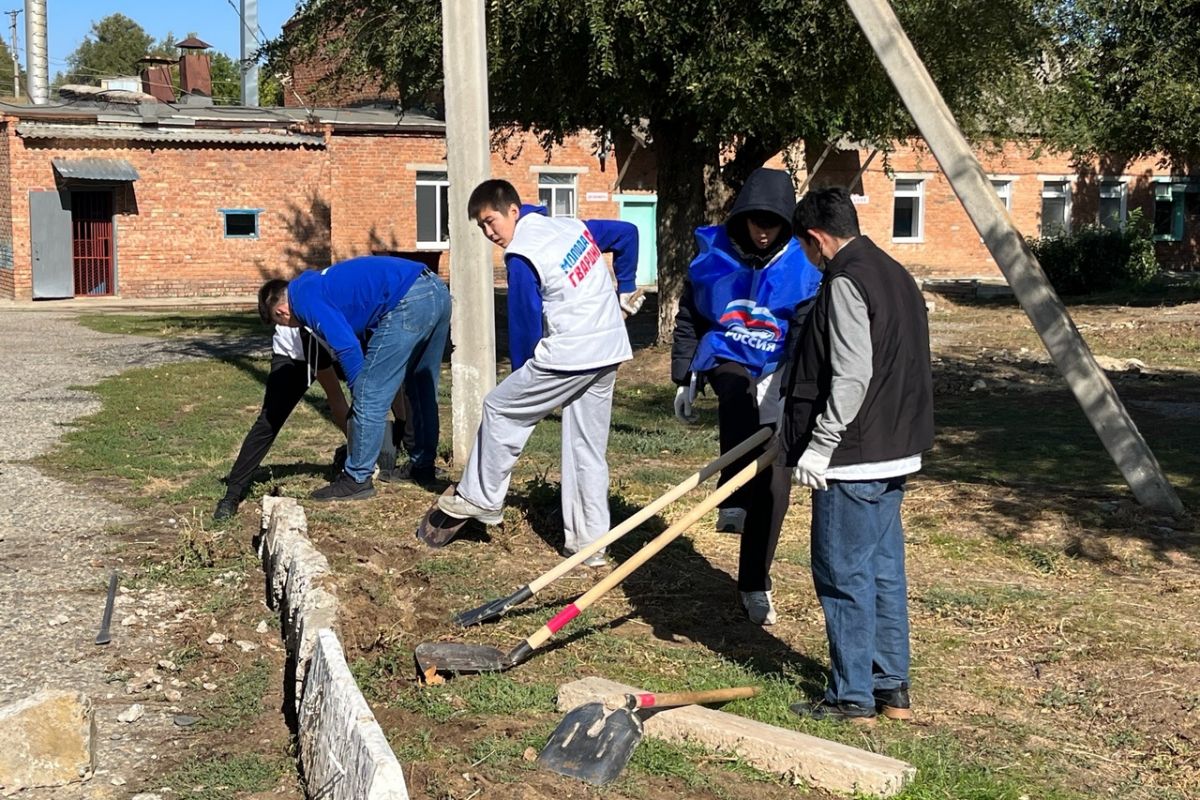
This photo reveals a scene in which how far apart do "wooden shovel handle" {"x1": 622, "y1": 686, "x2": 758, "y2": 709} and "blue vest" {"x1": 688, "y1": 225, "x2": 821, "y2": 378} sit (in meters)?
1.79

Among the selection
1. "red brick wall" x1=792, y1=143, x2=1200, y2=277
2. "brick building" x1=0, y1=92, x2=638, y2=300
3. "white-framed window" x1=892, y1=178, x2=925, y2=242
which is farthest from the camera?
"white-framed window" x1=892, y1=178, x2=925, y2=242

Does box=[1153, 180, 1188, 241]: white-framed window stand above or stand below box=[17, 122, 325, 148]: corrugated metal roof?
below

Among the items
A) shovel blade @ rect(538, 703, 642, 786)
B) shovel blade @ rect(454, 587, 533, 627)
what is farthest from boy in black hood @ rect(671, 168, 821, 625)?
shovel blade @ rect(538, 703, 642, 786)

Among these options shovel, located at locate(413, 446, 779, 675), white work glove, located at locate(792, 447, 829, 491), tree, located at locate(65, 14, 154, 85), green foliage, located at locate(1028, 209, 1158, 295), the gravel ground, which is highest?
tree, located at locate(65, 14, 154, 85)

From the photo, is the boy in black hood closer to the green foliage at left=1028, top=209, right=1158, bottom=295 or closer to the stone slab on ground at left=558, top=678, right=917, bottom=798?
the stone slab on ground at left=558, top=678, right=917, bottom=798

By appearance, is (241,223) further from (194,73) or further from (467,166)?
(467,166)

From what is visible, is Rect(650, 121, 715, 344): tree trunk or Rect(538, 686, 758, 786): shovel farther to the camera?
Rect(650, 121, 715, 344): tree trunk

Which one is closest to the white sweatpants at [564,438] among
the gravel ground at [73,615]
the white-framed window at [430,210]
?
the gravel ground at [73,615]

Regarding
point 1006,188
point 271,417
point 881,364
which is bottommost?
point 271,417

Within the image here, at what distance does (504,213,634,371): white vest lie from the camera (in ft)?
20.5

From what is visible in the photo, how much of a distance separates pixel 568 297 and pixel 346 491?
7.66ft

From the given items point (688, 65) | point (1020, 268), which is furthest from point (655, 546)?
point (688, 65)

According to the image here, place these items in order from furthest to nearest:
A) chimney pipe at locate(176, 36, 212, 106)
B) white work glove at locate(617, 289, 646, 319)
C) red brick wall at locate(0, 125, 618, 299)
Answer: chimney pipe at locate(176, 36, 212, 106) → red brick wall at locate(0, 125, 618, 299) → white work glove at locate(617, 289, 646, 319)

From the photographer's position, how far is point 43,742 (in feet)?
14.1
